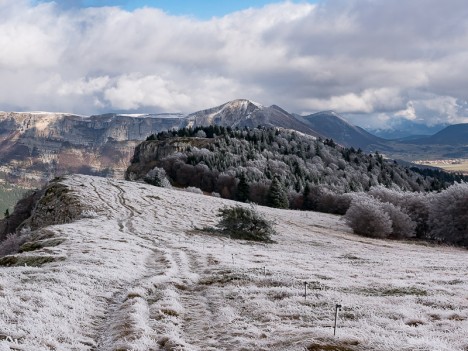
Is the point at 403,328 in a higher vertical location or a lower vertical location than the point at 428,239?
higher

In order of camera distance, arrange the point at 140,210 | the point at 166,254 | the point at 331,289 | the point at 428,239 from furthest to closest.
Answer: the point at 428,239 → the point at 140,210 → the point at 166,254 → the point at 331,289

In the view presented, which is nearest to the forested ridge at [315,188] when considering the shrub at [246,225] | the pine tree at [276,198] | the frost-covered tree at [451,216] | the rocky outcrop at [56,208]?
the pine tree at [276,198]

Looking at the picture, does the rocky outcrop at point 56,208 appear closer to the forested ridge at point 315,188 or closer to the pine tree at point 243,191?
the forested ridge at point 315,188

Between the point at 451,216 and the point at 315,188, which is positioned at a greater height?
the point at 315,188

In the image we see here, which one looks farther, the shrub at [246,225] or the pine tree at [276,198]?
the pine tree at [276,198]

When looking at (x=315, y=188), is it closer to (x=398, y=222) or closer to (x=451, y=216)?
(x=398, y=222)

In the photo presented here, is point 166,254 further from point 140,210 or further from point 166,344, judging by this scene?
point 140,210

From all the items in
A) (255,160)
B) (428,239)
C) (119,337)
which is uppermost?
(255,160)

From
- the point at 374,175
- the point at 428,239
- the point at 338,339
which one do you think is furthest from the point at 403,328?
the point at 374,175

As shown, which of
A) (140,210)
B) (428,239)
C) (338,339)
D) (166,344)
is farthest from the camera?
(428,239)

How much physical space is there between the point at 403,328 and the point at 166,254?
72.5ft

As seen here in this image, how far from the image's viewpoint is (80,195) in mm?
61438

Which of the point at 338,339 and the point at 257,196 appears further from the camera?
the point at 257,196

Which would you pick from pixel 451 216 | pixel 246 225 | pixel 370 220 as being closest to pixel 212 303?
pixel 246 225
